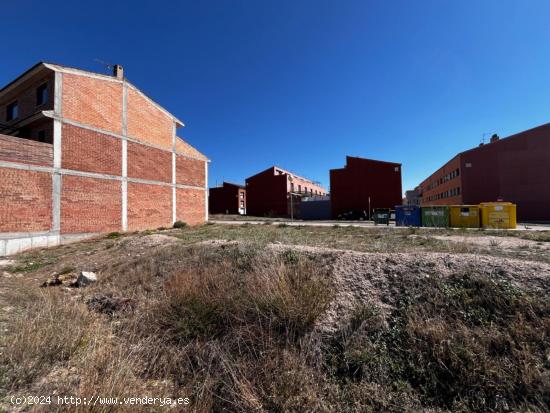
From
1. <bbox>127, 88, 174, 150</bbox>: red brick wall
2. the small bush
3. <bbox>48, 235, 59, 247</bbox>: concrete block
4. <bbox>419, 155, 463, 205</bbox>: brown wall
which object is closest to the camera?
<bbox>48, 235, 59, 247</bbox>: concrete block

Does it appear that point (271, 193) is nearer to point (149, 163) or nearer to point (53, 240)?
point (149, 163)

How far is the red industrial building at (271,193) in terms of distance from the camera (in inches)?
1714

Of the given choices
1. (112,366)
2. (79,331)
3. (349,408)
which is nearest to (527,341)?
(349,408)

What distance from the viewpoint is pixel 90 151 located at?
14672mm

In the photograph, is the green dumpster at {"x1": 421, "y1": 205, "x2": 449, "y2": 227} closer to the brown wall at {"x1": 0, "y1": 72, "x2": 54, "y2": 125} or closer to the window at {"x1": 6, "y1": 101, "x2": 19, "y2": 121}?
the brown wall at {"x1": 0, "y1": 72, "x2": 54, "y2": 125}

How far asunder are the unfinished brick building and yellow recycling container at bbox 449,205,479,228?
20.6 metres

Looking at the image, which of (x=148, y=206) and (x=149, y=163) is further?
(x=149, y=163)

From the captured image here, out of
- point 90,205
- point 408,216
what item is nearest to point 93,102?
point 90,205

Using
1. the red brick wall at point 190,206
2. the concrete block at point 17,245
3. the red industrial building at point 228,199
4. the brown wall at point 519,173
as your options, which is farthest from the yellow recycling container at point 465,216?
the red industrial building at point 228,199

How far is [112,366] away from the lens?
276 centimetres

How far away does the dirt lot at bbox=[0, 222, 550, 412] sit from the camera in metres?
2.66

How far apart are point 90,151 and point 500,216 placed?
81.7 ft

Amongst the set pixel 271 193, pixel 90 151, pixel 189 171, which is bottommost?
pixel 271 193

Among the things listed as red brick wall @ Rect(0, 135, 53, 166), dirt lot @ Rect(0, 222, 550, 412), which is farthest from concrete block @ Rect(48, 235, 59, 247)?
dirt lot @ Rect(0, 222, 550, 412)
